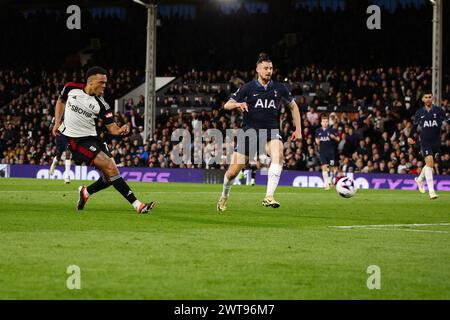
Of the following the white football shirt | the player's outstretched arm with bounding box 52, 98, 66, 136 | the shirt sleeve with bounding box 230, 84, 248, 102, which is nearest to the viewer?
the white football shirt

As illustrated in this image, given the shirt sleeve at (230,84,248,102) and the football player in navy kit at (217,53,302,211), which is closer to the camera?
the football player in navy kit at (217,53,302,211)

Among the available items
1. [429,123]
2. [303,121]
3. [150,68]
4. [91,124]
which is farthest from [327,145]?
[91,124]

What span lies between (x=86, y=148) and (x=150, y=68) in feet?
76.8

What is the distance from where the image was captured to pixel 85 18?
185ft

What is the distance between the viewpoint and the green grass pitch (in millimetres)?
6504

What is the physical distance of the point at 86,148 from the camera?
1416cm

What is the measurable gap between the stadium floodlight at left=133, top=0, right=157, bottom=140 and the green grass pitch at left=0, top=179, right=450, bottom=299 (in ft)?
73.4

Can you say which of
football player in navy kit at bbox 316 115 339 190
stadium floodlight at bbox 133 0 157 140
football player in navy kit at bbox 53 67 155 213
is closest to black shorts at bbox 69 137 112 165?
football player in navy kit at bbox 53 67 155 213

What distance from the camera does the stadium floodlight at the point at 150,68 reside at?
37.2 m

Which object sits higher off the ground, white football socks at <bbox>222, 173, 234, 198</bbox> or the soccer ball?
white football socks at <bbox>222, 173, 234, 198</bbox>

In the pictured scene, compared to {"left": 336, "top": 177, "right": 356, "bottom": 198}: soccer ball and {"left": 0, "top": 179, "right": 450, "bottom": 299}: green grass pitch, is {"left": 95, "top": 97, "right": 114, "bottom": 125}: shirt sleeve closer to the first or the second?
{"left": 0, "top": 179, "right": 450, "bottom": 299}: green grass pitch

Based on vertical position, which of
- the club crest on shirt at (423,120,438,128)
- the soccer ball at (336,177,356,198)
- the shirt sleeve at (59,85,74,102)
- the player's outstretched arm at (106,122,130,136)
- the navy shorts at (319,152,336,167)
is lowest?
the soccer ball at (336,177,356,198)

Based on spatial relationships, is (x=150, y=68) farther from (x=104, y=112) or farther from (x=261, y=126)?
(x=104, y=112)
